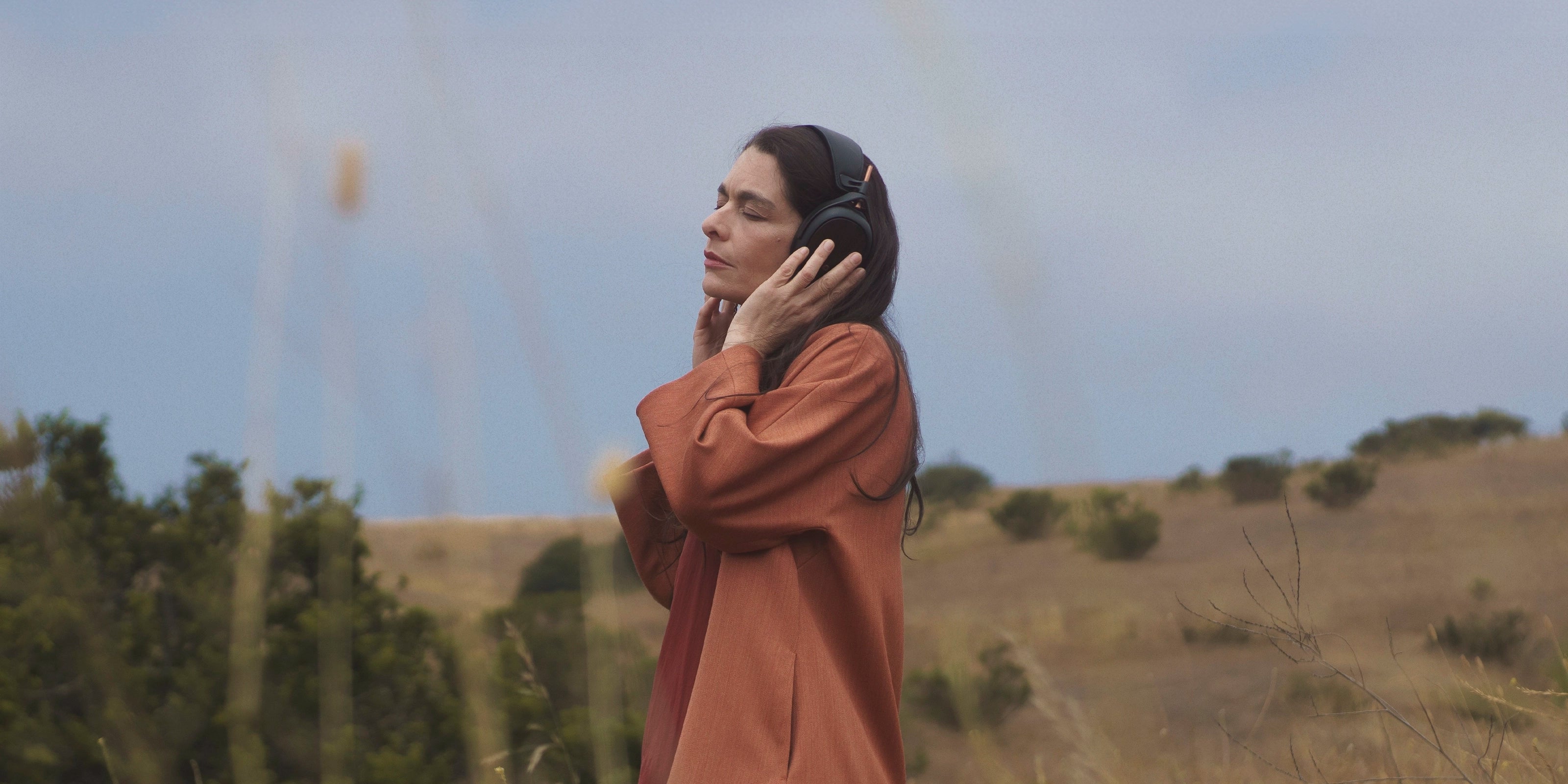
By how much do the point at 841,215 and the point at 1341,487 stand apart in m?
20.3

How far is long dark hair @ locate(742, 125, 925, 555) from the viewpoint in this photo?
1.97m

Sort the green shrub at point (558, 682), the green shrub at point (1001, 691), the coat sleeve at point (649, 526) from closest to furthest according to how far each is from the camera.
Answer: the coat sleeve at point (649, 526)
the green shrub at point (558, 682)
the green shrub at point (1001, 691)

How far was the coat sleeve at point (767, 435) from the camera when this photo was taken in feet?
5.56

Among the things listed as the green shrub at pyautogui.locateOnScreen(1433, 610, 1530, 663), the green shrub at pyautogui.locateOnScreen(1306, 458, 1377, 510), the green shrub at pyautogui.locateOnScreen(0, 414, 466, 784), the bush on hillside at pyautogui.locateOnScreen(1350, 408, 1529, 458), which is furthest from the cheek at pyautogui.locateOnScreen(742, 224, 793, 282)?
the bush on hillside at pyautogui.locateOnScreen(1350, 408, 1529, 458)

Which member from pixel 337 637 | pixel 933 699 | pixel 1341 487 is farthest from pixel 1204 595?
pixel 337 637

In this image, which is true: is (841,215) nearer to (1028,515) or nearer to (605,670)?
(605,670)

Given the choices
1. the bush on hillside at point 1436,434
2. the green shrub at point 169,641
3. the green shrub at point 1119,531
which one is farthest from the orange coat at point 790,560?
the bush on hillside at point 1436,434

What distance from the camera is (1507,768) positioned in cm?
323

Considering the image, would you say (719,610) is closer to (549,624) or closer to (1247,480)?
(549,624)

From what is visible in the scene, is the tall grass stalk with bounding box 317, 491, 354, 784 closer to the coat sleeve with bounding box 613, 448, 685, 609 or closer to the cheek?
the coat sleeve with bounding box 613, 448, 685, 609

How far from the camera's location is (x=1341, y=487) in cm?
1994

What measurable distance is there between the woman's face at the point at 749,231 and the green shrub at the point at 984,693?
897 cm

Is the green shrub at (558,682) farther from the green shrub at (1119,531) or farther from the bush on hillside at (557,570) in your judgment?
the green shrub at (1119,531)

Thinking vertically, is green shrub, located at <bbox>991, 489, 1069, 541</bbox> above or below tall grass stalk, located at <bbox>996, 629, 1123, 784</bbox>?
below
